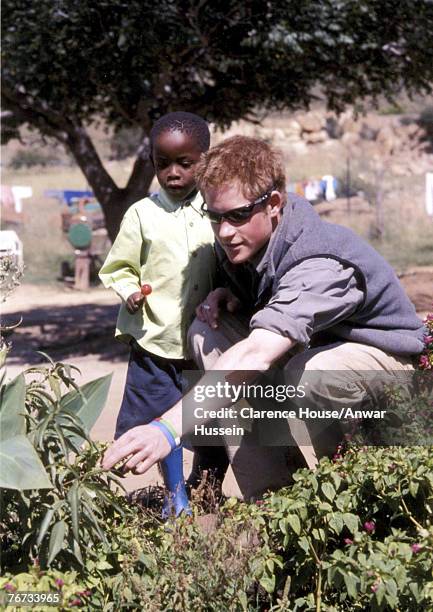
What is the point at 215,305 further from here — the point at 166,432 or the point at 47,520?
the point at 47,520

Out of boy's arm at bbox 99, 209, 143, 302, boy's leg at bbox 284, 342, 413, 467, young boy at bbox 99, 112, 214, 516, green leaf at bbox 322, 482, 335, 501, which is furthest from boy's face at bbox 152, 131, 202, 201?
green leaf at bbox 322, 482, 335, 501

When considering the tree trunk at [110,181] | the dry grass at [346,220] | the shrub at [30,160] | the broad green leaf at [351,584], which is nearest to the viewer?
the broad green leaf at [351,584]

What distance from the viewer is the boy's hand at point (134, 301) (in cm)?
336

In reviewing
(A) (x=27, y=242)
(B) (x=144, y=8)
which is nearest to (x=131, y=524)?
(B) (x=144, y=8)

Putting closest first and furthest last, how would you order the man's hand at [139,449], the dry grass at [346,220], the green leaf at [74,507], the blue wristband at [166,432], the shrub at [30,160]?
the green leaf at [74,507]
the man's hand at [139,449]
the blue wristband at [166,432]
the dry grass at [346,220]
the shrub at [30,160]

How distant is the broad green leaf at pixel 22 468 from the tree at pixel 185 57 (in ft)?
18.9

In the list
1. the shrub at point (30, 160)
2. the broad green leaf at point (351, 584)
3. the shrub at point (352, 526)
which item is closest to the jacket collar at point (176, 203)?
the shrub at point (352, 526)

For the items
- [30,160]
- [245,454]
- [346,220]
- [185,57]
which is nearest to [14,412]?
[245,454]

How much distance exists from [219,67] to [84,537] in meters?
6.34

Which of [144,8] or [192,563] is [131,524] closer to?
[192,563]

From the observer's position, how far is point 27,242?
63.8 ft

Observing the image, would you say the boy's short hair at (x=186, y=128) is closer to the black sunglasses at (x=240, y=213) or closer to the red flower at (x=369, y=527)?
the black sunglasses at (x=240, y=213)

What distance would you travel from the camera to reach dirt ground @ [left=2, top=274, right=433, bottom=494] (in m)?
7.82

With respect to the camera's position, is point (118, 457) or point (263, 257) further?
point (263, 257)
